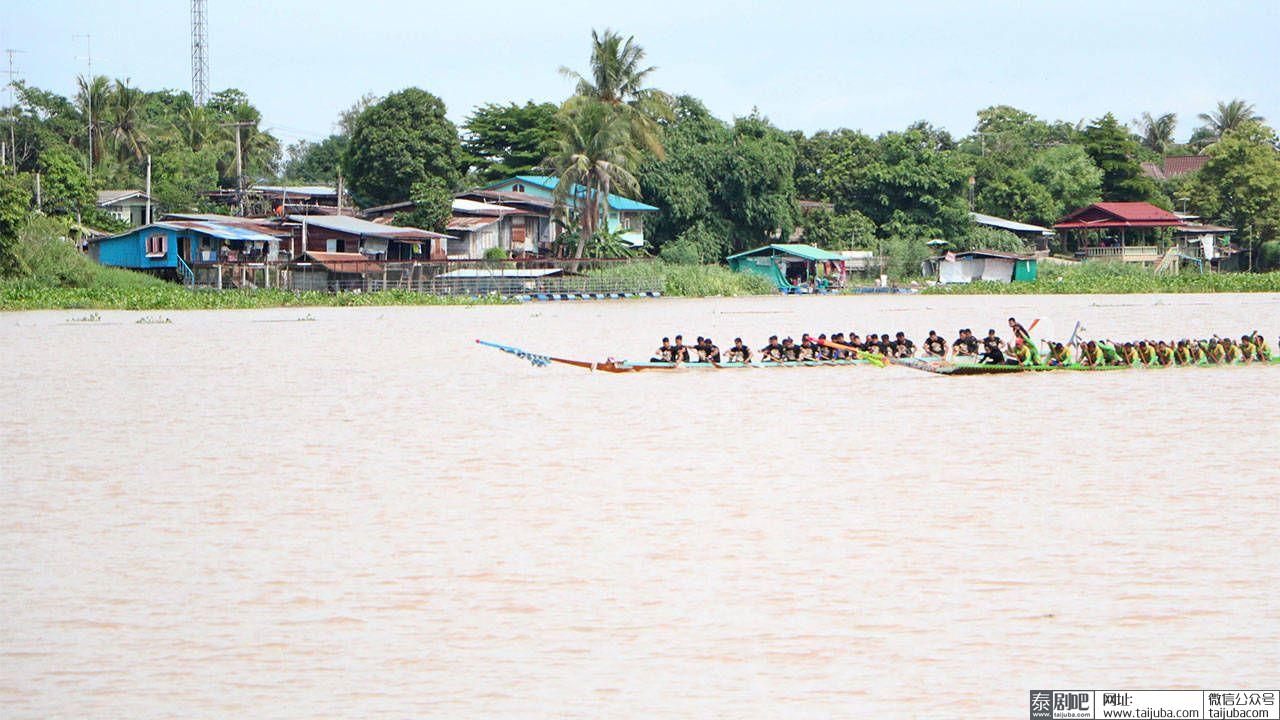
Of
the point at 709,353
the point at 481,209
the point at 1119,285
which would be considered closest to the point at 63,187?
the point at 481,209

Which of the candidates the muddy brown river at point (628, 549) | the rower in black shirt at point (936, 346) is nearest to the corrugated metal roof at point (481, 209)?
the rower in black shirt at point (936, 346)

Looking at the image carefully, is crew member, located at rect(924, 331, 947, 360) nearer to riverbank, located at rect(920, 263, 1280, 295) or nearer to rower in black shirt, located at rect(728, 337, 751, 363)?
rower in black shirt, located at rect(728, 337, 751, 363)

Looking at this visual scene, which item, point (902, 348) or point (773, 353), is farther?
point (902, 348)

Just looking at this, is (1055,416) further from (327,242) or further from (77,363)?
(327,242)

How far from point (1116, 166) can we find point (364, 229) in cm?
4062

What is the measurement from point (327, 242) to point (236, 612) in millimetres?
41030

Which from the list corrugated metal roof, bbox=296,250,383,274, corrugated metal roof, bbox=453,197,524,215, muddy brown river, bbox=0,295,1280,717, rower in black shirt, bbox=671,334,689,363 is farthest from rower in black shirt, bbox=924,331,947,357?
corrugated metal roof, bbox=453,197,524,215

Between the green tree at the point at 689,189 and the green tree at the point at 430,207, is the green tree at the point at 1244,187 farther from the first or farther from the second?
the green tree at the point at 430,207

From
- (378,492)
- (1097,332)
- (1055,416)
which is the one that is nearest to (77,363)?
(378,492)

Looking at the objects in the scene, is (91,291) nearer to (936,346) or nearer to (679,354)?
(679,354)

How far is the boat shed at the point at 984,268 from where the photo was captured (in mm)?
58219

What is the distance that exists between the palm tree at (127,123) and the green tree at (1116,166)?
47131 millimetres

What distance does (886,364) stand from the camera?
20.7 meters

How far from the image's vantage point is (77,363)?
906 inches
